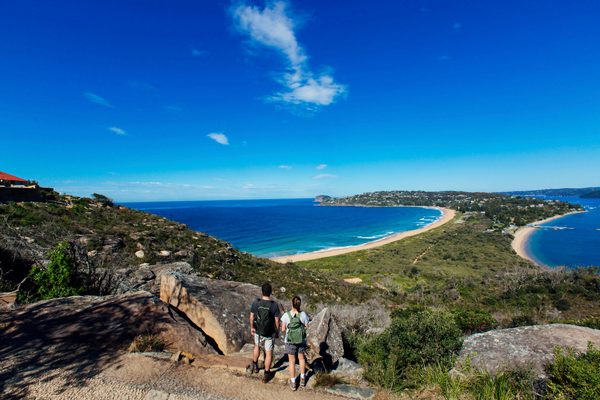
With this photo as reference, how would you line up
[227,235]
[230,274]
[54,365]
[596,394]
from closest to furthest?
[596,394] → [54,365] → [230,274] → [227,235]

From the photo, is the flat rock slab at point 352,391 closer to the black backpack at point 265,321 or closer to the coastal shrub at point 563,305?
the black backpack at point 265,321

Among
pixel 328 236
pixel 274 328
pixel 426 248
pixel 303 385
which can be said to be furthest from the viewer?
pixel 328 236

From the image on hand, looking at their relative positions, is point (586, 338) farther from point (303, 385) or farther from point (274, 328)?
point (274, 328)

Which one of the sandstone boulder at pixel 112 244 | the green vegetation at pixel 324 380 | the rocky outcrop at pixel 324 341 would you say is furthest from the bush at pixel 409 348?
the sandstone boulder at pixel 112 244

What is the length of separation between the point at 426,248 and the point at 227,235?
4966cm

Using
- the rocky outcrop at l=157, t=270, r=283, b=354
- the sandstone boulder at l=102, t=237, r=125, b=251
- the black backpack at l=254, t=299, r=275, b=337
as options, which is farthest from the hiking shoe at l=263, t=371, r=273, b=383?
the sandstone boulder at l=102, t=237, r=125, b=251

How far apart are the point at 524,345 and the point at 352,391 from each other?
4.66 meters

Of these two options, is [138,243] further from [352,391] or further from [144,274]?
[352,391]

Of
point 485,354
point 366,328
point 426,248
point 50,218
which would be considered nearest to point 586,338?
point 485,354

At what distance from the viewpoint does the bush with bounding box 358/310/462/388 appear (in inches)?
202

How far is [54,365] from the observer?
4164 mm

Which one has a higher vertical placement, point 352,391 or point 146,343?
point 146,343

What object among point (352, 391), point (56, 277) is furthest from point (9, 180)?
point (352, 391)

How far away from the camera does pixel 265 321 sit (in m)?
5.05
